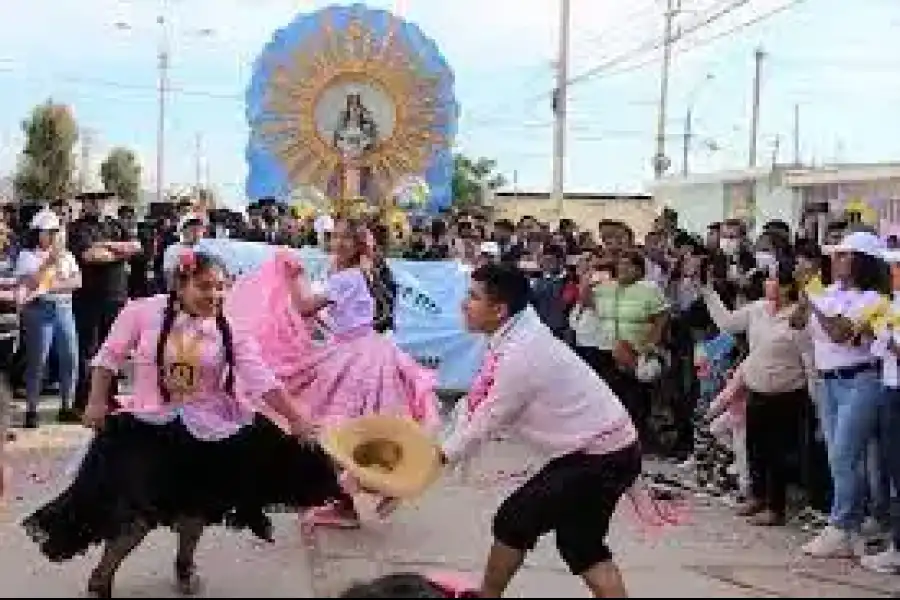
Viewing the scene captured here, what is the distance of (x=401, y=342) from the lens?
46.9 feet

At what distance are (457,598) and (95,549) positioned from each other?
11.7ft

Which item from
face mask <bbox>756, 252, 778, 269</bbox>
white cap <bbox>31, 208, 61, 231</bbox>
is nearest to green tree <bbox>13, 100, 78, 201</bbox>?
white cap <bbox>31, 208, 61, 231</bbox>

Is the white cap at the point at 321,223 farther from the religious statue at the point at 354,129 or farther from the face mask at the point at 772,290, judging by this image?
the face mask at the point at 772,290

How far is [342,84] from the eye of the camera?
16172mm

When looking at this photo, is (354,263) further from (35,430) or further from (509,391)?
(35,430)

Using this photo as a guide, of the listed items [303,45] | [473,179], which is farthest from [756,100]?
[303,45]

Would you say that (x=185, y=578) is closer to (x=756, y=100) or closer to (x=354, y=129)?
(x=354, y=129)

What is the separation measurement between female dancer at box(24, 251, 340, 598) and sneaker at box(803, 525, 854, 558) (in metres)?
2.92

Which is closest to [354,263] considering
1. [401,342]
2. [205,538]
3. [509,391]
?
[205,538]

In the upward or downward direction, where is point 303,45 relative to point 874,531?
upward

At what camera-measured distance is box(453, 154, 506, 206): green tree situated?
60.7 metres

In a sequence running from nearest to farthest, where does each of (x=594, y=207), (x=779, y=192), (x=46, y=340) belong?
(x=46, y=340) < (x=779, y=192) < (x=594, y=207)

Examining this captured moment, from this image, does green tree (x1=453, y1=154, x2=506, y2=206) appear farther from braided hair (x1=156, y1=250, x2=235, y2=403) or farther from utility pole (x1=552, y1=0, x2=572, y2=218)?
braided hair (x1=156, y1=250, x2=235, y2=403)

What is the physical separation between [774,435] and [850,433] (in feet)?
3.89
